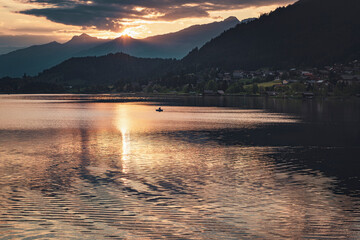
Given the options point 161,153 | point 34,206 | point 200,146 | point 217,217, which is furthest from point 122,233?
point 200,146

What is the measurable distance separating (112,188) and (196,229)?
11719 mm

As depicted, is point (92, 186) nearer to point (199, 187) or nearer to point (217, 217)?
point (199, 187)

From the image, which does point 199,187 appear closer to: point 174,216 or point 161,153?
point 174,216

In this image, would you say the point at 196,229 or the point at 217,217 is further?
the point at 217,217

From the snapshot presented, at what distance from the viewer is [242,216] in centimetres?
2561

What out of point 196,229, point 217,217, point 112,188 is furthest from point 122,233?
point 112,188

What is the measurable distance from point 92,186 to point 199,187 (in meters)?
8.61

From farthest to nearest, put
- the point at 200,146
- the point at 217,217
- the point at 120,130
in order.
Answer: the point at 120,130 < the point at 200,146 < the point at 217,217

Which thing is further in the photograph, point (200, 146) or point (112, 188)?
point (200, 146)

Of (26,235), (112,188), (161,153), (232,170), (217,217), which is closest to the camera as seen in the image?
(26,235)

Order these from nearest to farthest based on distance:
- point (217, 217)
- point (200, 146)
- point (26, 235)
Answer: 1. point (26, 235)
2. point (217, 217)
3. point (200, 146)

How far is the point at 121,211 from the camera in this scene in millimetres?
26297

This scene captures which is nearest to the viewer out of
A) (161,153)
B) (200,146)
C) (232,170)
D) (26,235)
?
(26,235)

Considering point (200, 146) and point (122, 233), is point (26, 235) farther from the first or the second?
point (200, 146)
